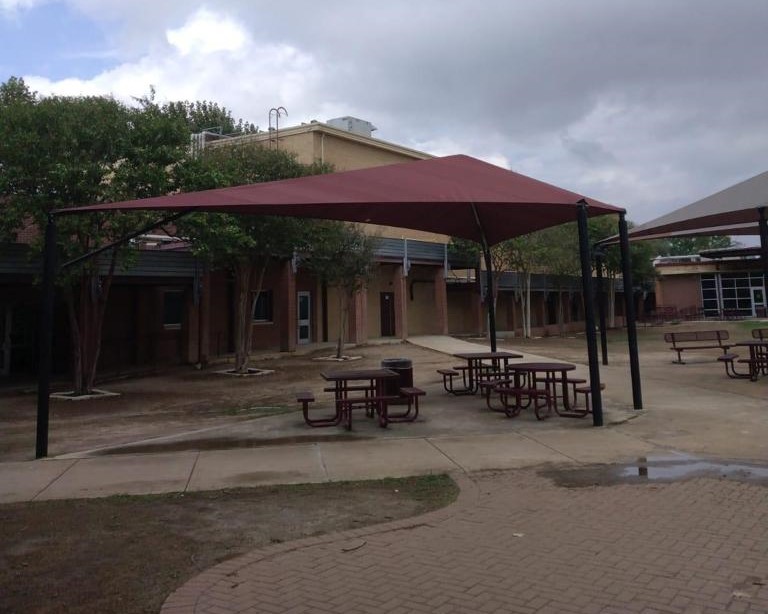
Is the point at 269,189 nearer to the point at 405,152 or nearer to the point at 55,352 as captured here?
the point at 55,352

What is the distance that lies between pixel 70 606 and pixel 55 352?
814 inches

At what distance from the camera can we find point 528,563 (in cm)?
413

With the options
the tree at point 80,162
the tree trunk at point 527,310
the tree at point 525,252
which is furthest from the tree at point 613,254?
the tree at point 80,162

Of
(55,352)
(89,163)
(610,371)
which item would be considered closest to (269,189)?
(89,163)

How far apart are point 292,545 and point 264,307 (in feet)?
72.3

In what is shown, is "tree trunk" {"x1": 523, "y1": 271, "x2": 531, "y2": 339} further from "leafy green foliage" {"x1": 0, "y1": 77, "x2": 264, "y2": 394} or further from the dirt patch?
the dirt patch

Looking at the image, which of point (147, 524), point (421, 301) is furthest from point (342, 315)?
point (147, 524)

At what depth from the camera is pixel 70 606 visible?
11.7 feet

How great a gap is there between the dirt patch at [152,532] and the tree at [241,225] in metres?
9.98

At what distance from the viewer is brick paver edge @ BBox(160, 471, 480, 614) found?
11.9 ft

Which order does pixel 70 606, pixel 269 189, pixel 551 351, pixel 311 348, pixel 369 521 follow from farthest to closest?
pixel 311 348 < pixel 551 351 < pixel 269 189 < pixel 369 521 < pixel 70 606

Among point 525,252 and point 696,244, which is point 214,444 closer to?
point 525,252

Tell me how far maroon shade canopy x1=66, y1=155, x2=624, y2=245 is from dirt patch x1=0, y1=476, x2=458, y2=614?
355 cm

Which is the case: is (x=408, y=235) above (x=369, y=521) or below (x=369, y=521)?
above
